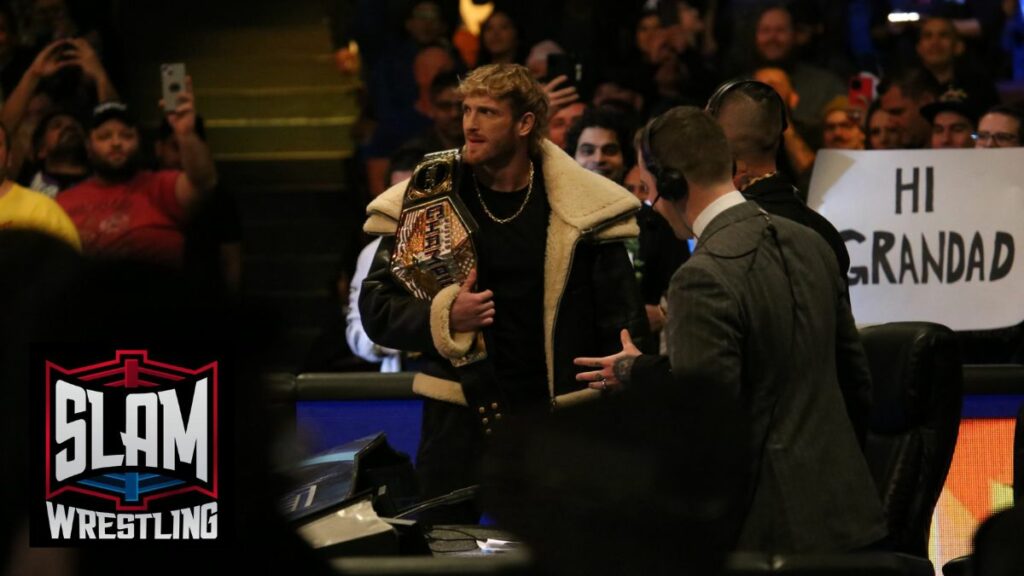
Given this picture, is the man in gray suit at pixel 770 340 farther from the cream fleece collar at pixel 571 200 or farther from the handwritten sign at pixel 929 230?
the handwritten sign at pixel 929 230

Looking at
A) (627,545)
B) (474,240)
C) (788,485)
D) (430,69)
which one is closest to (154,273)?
(627,545)

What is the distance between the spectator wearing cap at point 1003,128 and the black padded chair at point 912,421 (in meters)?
3.10

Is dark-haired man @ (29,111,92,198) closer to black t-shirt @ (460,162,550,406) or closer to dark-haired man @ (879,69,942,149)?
black t-shirt @ (460,162,550,406)

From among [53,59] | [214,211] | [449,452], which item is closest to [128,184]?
[214,211]

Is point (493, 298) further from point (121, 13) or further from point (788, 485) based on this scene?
point (121, 13)

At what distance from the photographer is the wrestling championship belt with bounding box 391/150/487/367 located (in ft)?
15.6

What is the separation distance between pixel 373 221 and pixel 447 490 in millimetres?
866

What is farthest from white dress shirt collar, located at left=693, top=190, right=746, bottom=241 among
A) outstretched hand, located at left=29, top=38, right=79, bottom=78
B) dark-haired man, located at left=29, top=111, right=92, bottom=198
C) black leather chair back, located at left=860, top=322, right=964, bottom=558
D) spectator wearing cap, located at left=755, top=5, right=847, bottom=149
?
outstretched hand, located at left=29, top=38, right=79, bottom=78

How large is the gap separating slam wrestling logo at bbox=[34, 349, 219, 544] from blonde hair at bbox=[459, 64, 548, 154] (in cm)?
340

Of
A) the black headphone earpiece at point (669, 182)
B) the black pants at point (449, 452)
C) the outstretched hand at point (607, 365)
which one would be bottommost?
the black pants at point (449, 452)

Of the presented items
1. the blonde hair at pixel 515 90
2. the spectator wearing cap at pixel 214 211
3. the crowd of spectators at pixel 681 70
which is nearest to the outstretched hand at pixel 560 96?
the crowd of spectators at pixel 681 70

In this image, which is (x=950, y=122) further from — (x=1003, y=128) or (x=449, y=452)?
(x=449, y=452)

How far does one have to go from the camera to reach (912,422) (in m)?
4.16

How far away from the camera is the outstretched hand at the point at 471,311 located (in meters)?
4.64
